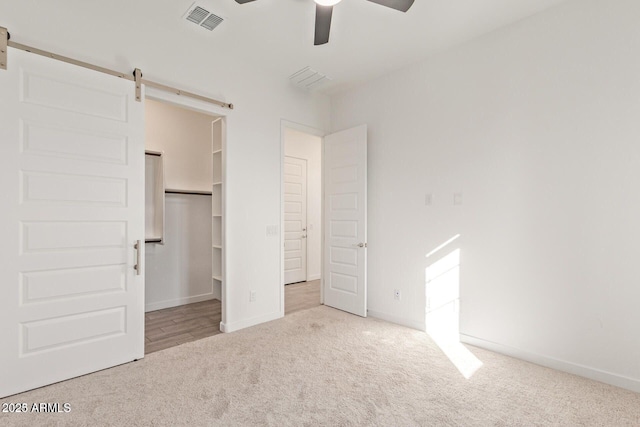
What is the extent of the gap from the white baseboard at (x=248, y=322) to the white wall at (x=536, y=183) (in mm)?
1485

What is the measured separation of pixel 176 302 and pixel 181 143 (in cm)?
227

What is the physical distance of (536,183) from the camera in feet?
8.81

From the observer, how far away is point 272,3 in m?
2.57

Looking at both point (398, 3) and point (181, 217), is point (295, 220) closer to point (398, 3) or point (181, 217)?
point (181, 217)

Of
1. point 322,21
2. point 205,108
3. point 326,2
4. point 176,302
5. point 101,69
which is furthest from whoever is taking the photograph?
point 176,302

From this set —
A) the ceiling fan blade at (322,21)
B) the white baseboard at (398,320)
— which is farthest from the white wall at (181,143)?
the white baseboard at (398,320)

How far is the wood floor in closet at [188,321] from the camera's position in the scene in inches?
123

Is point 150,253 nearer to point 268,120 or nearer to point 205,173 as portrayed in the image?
point 205,173

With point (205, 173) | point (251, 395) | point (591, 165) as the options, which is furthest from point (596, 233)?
point (205, 173)

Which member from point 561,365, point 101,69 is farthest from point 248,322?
point 561,365

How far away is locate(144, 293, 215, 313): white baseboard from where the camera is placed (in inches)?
162

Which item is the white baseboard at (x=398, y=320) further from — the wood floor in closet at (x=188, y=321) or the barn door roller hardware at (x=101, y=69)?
the barn door roller hardware at (x=101, y=69)

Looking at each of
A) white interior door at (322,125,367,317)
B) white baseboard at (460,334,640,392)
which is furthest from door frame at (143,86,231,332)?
white baseboard at (460,334,640,392)

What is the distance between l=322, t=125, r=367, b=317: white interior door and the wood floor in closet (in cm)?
56
